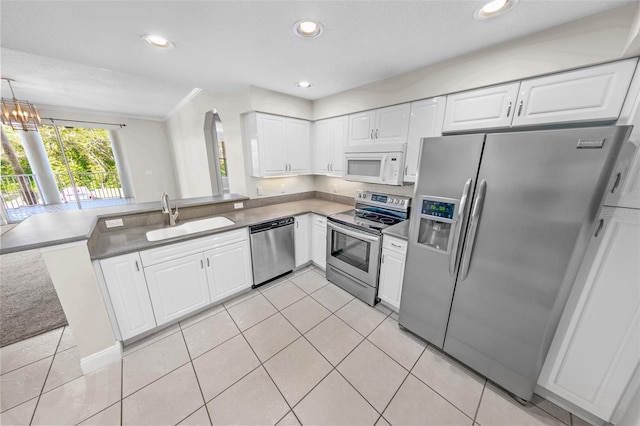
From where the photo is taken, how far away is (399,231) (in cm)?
208

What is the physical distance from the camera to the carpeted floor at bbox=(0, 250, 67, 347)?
2.01 metres

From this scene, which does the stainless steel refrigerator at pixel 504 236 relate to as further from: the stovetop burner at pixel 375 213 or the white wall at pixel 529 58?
the white wall at pixel 529 58

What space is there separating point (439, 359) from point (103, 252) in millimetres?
2808

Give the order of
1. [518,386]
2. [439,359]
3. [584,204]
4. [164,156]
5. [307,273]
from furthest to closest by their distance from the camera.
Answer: [164,156] < [307,273] < [439,359] < [518,386] < [584,204]

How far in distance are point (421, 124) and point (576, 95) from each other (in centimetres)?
99

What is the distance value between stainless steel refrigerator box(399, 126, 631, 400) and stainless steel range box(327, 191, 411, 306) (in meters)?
0.50

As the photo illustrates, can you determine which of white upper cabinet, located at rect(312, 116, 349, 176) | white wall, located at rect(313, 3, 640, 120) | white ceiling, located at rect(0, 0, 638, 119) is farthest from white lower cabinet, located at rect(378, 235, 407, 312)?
white ceiling, located at rect(0, 0, 638, 119)

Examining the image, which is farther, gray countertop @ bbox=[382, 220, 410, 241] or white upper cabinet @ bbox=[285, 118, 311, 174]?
white upper cabinet @ bbox=[285, 118, 311, 174]

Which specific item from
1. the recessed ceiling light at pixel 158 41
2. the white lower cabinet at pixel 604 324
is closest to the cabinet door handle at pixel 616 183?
the white lower cabinet at pixel 604 324

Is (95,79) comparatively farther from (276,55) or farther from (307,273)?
(307,273)

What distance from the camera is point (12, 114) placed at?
313 cm

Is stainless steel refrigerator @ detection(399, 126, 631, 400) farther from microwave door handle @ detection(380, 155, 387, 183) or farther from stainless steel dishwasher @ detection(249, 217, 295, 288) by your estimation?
stainless steel dishwasher @ detection(249, 217, 295, 288)

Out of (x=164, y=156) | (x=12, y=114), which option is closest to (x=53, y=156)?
(x=164, y=156)

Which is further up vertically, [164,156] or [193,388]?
[164,156]
